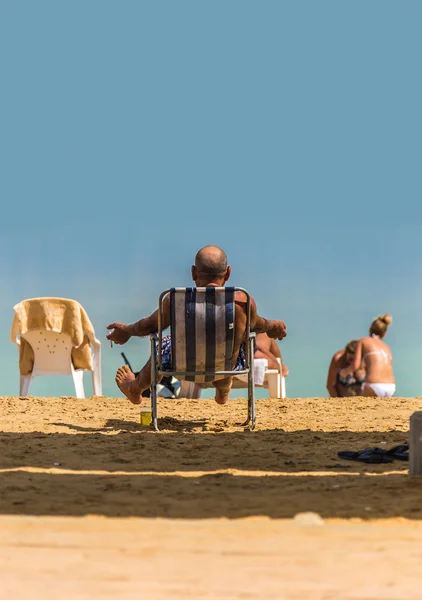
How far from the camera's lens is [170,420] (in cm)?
797

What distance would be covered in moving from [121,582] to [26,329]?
27.9 feet

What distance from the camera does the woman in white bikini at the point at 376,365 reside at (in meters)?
10.6

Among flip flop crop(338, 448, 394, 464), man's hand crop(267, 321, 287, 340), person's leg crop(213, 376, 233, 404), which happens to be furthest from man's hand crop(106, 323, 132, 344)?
flip flop crop(338, 448, 394, 464)

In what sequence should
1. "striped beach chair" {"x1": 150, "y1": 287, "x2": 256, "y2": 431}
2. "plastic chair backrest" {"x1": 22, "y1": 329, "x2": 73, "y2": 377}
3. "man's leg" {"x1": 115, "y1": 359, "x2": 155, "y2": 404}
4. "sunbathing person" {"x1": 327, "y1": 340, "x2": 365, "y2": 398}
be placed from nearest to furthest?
1. "striped beach chair" {"x1": 150, "y1": 287, "x2": 256, "y2": 431}
2. "man's leg" {"x1": 115, "y1": 359, "x2": 155, "y2": 404}
3. "sunbathing person" {"x1": 327, "y1": 340, "x2": 365, "y2": 398}
4. "plastic chair backrest" {"x1": 22, "y1": 329, "x2": 73, "y2": 377}

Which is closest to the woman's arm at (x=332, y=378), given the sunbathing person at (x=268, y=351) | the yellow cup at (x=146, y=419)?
the sunbathing person at (x=268, y=351)

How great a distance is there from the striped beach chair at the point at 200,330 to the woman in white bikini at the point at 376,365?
3654 mm

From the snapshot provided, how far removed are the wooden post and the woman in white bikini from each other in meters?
5.77

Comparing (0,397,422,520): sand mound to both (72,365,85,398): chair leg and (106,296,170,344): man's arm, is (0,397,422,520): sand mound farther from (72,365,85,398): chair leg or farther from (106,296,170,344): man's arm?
(72,365,85,398): chair leg

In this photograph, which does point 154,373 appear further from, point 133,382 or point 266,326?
point 266,326

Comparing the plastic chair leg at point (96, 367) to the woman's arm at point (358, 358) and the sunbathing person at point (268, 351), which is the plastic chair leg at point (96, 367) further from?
the woman's arm at point (358, 358)

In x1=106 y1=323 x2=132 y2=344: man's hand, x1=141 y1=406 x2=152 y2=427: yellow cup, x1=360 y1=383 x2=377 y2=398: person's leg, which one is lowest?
x1=141 y1=406 x2=152 y2=427: yellow cup

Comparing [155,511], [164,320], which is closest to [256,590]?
[155,511]

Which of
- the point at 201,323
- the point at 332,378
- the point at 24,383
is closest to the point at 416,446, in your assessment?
the point at 201,323

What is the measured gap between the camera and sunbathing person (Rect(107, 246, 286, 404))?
24.2 feet
